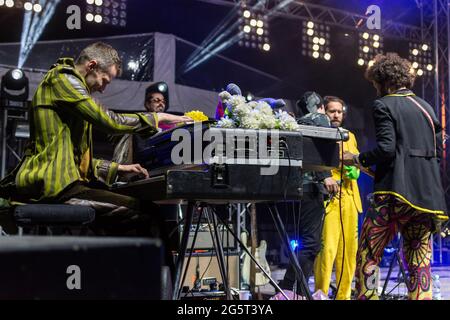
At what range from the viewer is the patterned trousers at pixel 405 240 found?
297cm

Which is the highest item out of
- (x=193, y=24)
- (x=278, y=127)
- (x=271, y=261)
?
(x=193, y=24)

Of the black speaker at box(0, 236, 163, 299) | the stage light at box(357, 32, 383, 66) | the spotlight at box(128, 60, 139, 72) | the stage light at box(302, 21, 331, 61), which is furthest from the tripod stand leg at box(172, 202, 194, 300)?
the stage light at box(357, 32, 383, 66)

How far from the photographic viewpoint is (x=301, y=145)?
7.64 ft

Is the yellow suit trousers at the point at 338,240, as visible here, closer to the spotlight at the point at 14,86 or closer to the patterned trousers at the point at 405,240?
the patterned trousers at the point at 405,240

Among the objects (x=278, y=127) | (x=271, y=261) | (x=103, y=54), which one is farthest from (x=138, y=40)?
(x=278, y=127)

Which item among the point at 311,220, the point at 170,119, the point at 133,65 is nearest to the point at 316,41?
the point at 133,65

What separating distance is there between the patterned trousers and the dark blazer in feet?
0.24

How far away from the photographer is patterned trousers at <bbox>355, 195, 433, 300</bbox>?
2969mm

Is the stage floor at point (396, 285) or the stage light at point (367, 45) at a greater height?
the stage light at point (367, 45)

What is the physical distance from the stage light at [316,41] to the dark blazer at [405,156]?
6297 millimetres

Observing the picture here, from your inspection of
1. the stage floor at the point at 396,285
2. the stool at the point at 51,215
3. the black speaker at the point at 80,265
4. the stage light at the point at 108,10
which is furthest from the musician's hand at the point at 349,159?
the stage light at the point at 108,10

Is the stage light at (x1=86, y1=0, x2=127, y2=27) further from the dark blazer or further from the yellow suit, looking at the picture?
the dark blazer
